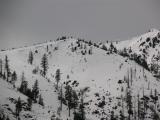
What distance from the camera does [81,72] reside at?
186125mm

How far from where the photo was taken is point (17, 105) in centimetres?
9469

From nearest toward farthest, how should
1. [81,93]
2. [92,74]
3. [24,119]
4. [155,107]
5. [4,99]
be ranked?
[24,119] → [4,99] → [155,107] → [81,93] → [92,74]

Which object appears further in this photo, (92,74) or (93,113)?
(92,74)

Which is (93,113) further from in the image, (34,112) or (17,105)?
(17,105)

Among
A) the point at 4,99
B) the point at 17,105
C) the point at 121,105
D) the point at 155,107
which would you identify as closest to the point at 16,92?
the point at 4,99

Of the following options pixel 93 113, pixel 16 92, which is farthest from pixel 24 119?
pixel 93 113

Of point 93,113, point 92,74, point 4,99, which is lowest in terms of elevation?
point 93,113

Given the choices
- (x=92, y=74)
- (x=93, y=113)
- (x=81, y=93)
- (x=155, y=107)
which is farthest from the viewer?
(x=92, y=74)

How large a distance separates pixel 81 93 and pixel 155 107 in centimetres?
3988

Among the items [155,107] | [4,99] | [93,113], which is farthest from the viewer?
[155,107]

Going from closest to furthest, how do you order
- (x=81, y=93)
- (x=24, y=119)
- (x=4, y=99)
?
1. (x=24, y=119)
2. (x=4, y=99)
3. (x=81, y=93)

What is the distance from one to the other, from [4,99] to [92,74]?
86.8 meters

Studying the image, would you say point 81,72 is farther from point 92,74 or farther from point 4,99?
point 4,99

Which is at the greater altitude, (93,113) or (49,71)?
(49,71)
